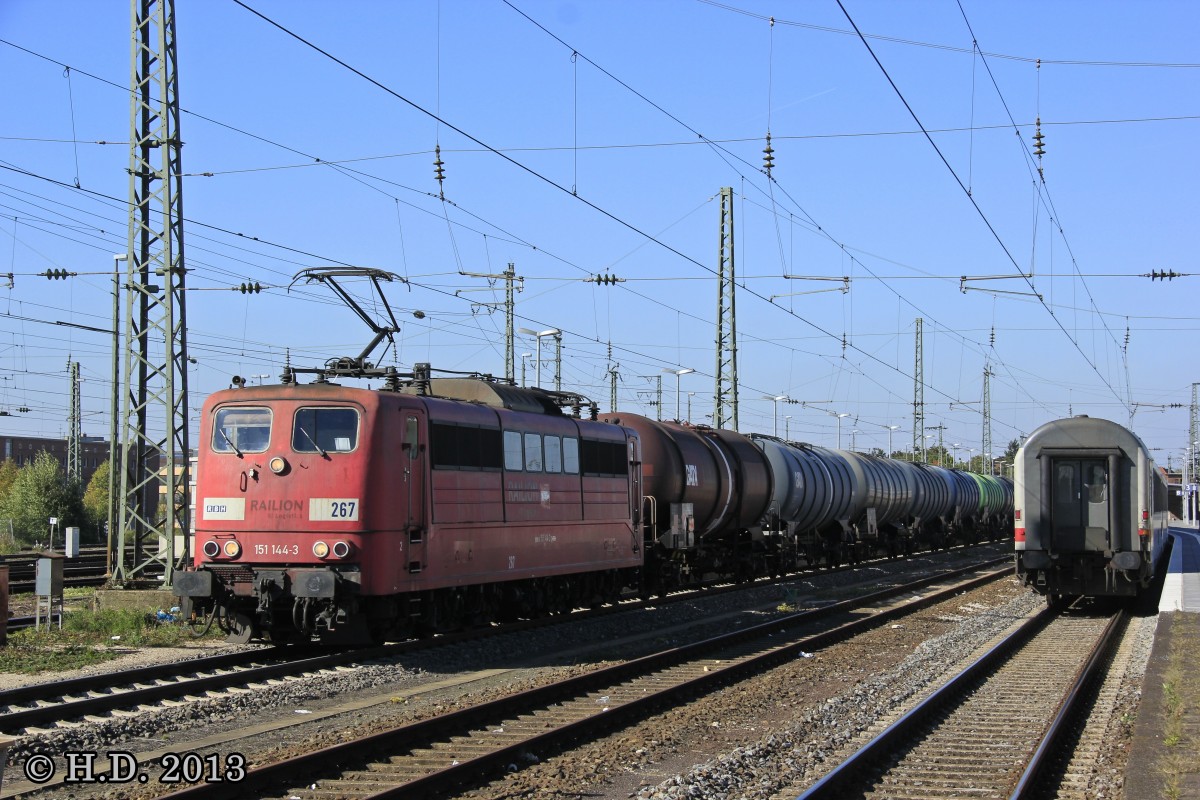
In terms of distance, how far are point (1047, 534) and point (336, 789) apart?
15.9 meters

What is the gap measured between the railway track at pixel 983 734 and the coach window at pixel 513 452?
22.5 feet

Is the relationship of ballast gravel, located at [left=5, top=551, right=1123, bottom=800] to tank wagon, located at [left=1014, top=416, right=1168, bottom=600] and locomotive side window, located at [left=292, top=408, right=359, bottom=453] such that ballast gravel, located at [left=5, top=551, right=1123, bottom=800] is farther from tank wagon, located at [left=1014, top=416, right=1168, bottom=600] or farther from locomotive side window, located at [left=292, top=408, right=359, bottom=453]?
tank wagon, located at [left=1014, top=416, right=1168, bottom=600]

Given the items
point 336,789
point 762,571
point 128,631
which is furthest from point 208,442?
point 762,571

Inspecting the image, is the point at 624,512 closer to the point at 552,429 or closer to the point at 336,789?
the point at 552,429

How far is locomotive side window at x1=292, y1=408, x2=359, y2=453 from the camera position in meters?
14.9

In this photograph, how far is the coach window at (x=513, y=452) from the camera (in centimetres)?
1769

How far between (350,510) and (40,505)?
161 feet

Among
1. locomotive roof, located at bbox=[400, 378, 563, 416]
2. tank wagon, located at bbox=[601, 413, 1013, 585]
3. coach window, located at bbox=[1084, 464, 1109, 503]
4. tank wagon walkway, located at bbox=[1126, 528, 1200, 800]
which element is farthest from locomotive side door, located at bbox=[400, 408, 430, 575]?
coach window, located at bbox=[1084, 464, 1109, 503]

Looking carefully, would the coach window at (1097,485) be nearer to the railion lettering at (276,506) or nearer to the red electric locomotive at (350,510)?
the red electric locomotive at (350,510)

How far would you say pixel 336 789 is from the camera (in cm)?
895

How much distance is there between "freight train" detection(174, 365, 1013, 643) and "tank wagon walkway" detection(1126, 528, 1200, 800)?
8436 millimetres

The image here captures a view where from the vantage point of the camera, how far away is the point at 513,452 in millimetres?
17922

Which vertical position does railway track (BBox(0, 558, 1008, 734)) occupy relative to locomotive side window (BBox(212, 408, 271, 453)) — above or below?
below

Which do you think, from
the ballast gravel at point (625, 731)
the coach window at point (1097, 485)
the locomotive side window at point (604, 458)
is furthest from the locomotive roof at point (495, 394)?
the coach window at point (1097, 485)
